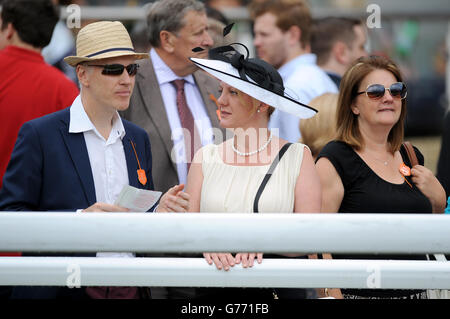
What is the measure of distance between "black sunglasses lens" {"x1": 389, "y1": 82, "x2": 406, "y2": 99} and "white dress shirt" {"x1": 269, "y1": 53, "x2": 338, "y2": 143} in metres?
1.35

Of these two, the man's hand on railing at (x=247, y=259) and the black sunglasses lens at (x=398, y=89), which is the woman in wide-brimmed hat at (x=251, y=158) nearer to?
the black sunglasses lens at (x=398, y=89)

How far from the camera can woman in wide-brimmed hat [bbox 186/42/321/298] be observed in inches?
121

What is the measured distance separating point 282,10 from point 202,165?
9.21ft

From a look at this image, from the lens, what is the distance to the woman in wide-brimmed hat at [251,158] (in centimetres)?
308

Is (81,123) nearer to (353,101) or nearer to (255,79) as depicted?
(255,79)

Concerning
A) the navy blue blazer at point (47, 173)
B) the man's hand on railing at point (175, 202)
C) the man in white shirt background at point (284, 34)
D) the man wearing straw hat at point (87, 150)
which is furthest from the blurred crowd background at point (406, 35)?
the man's hand on railing at point (175, 202)

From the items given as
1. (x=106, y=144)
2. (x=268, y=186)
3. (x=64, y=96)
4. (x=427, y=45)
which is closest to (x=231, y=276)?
(x=268, y=186)

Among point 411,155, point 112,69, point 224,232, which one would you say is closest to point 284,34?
point 411,155

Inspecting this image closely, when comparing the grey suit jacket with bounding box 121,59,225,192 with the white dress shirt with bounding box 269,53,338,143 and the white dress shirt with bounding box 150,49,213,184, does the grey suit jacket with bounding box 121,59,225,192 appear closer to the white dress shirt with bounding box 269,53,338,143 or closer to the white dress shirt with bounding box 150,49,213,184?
the white dress shirt with bounding box 150,49,213,184

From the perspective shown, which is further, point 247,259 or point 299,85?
point 299,85

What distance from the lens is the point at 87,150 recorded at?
316 cm

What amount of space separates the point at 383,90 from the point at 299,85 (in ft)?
5.81

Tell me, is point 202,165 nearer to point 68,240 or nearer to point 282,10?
point 68,240
